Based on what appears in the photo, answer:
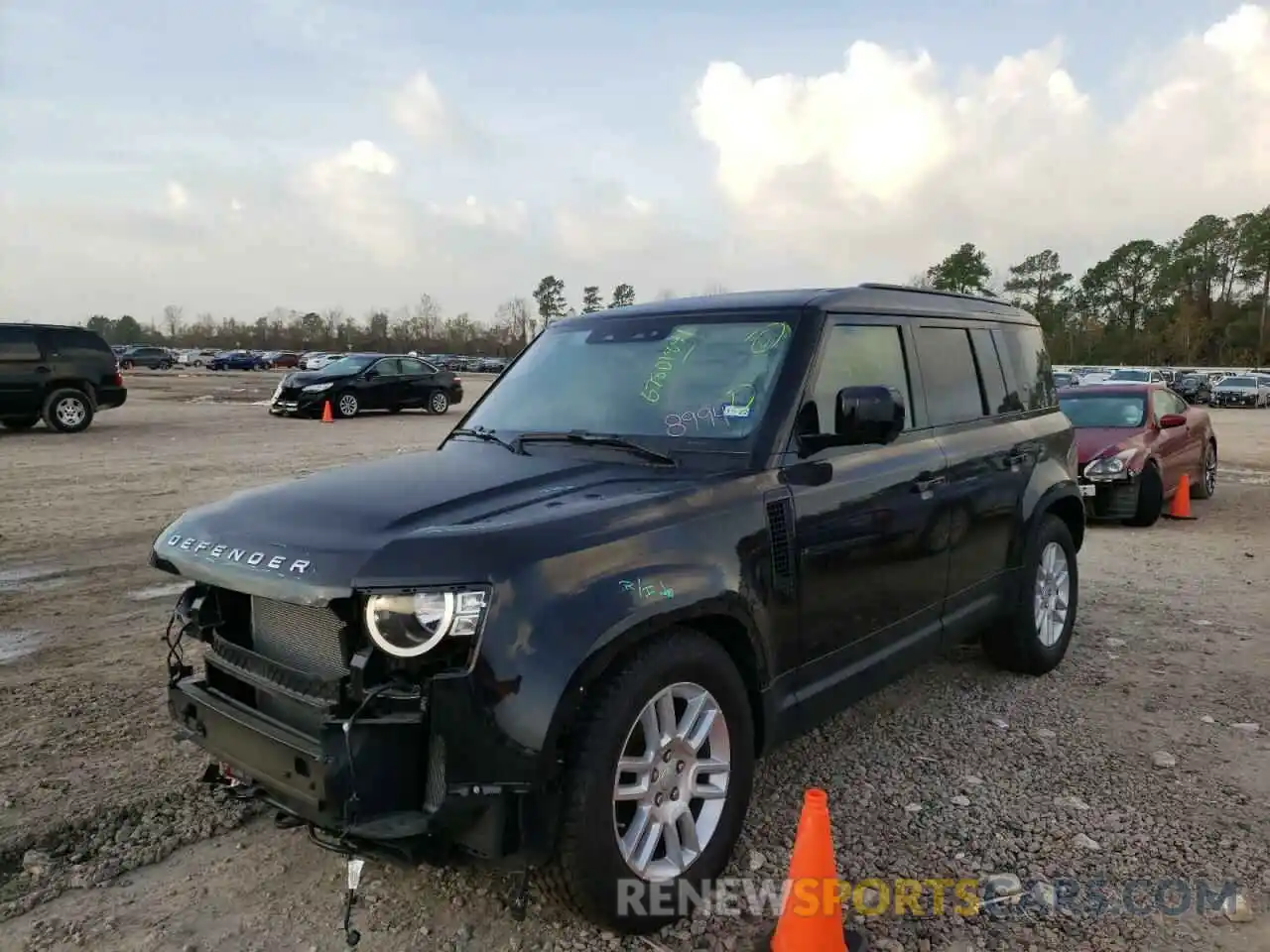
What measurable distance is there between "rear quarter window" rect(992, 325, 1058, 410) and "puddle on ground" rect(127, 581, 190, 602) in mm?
5682

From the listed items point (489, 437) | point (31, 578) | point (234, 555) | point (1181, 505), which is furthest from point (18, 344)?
point (1181, 505)

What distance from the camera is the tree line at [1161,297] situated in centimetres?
7856

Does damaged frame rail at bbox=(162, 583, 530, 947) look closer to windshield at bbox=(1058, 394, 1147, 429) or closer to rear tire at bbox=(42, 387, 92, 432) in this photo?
windshield at bbox=(1058, 394, 1147, 429)

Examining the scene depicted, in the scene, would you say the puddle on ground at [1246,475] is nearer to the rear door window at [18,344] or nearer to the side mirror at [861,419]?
the side mirror at [861,419]

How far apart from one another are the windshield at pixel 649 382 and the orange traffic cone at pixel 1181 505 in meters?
8.93

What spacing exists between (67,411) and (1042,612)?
18.3 metres

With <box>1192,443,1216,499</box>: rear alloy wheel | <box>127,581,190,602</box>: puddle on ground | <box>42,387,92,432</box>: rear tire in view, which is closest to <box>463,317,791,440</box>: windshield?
<box>127,581,190,602</box>: puddle on ground

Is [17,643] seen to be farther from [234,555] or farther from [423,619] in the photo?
[423,619]

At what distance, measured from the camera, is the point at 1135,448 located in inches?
389

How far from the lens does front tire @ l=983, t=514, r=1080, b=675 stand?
492cm

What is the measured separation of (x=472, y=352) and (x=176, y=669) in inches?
4718

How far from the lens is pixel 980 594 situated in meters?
4.54

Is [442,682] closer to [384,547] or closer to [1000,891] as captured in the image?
[384,547]

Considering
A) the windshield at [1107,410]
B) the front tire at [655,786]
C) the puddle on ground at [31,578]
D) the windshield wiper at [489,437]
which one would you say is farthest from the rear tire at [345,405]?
the front tire at [655,786]
